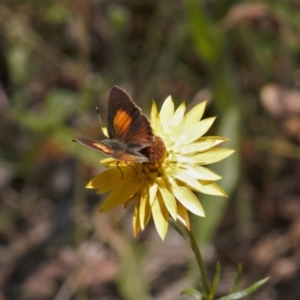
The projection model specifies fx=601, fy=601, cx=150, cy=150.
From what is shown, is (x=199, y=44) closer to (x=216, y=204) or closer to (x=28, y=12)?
(x=216, y=204)

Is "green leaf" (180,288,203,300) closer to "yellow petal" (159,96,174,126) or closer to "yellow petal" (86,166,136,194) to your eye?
"yellow petal" (86,166,136,194)

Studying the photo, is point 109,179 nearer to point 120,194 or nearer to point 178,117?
point 120,194

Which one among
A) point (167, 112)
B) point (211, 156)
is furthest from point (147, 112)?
point (211, 156)

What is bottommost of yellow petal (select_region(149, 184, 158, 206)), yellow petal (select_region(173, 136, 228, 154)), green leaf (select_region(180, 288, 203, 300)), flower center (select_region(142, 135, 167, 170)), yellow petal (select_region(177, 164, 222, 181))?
green leaf (select_region(180, 288, 203, 300))

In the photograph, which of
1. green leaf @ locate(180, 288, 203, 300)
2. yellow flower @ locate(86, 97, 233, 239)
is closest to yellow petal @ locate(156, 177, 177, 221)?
yellow flower @ locate(86, 97, 233, 239)

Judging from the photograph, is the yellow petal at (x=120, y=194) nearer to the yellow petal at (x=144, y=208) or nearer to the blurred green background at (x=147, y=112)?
the yellow petal at (x=144, y=208)

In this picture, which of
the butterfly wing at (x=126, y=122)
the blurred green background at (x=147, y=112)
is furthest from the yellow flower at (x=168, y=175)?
the blurred green background at (x=147, y=112)
